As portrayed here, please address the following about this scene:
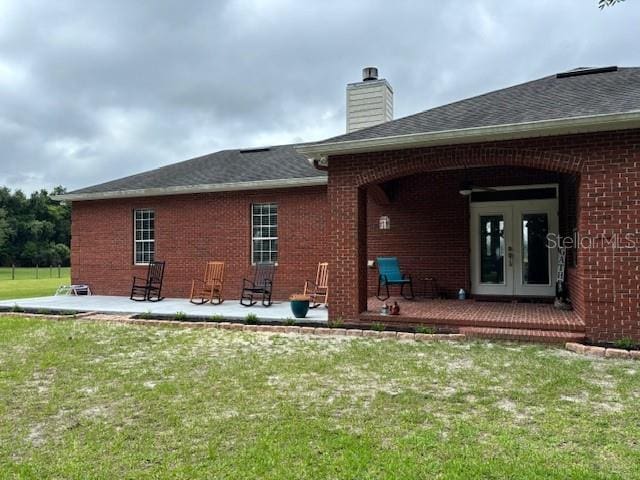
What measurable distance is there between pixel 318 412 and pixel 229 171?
33.7ft

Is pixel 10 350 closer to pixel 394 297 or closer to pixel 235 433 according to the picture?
pixel 235 433

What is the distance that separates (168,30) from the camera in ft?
40.1

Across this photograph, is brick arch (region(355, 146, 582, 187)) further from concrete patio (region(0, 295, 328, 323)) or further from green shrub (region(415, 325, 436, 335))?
concrete patio (region(0, 295, 328, 323))

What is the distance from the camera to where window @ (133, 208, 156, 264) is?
1355cm

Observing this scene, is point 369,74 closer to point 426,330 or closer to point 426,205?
point 426,205

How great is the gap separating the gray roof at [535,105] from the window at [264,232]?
4.38 metres

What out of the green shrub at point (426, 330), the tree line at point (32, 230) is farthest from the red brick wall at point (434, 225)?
the tree line at point (32, 230)

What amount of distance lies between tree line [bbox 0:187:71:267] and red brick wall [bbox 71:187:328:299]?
1400 inches

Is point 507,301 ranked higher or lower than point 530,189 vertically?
lower

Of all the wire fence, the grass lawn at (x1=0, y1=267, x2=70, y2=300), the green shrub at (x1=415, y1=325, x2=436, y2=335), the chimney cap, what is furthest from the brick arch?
the wire fence

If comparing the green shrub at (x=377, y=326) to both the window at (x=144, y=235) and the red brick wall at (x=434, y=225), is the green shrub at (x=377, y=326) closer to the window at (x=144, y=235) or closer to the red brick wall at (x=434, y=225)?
the red brick wall at (x=434, y=225)

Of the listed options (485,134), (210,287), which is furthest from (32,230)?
(485,134)

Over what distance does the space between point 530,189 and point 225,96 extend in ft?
45.9

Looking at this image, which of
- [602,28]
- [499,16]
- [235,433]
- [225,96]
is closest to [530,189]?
[499,16]
